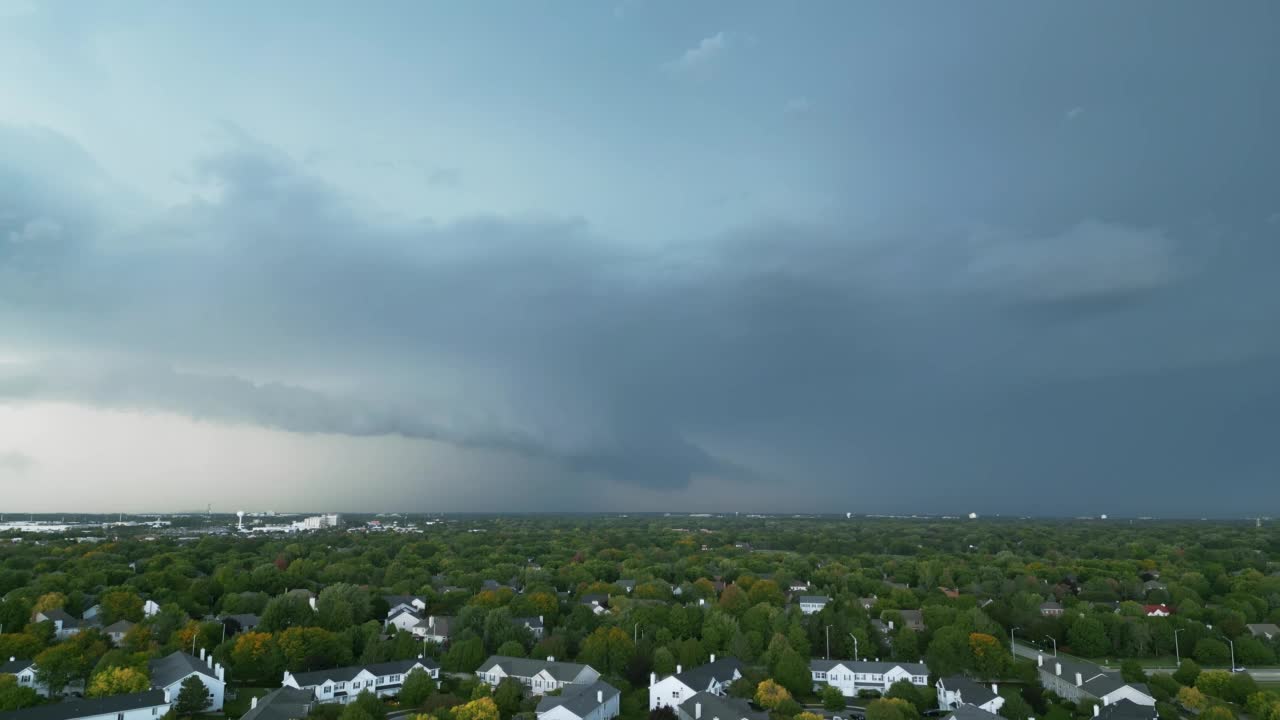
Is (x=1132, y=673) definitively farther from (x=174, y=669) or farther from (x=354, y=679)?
(x=174, y=669)

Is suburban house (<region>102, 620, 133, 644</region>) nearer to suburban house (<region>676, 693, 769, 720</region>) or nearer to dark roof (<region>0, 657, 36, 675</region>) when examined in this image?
dark roof (<region>0, 657, 36, 675</region>)

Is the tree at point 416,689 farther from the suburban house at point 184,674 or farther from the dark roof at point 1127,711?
the dark roof at point 1127,711

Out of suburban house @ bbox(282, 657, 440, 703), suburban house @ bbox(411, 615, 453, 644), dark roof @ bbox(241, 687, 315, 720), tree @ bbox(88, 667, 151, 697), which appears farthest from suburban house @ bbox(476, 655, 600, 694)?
tree @ bbox(88, 667, 151, 697)

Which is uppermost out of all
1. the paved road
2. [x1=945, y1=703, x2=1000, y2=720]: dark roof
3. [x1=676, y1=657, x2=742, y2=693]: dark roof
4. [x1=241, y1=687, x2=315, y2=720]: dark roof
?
[x1=241, y1=687, x2=315, y2=720]: dark roof

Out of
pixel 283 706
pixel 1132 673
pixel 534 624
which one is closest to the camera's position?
pixel 283 706

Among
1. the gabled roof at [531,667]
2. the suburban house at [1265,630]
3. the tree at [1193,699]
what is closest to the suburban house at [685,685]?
the gabled roof at [531,667]

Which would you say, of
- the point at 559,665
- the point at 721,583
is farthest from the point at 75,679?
the point at 721,583

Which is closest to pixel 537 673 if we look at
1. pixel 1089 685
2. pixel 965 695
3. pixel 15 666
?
pixel 965 695
